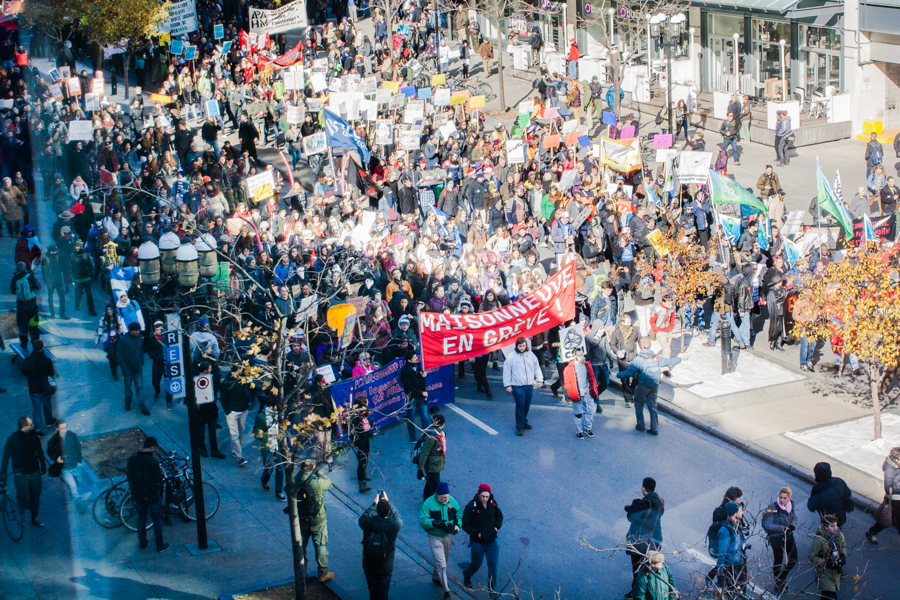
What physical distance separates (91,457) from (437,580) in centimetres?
578

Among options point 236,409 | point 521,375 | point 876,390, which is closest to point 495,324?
point 521,375

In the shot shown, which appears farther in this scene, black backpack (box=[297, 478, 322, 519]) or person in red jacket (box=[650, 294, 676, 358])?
person in red jacket (box=[650, 294, 676, 358])

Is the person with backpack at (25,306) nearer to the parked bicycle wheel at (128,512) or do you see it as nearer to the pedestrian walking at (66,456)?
the pedestrian walking at (66,456)

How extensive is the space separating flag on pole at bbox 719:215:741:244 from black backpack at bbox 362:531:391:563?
458 inches

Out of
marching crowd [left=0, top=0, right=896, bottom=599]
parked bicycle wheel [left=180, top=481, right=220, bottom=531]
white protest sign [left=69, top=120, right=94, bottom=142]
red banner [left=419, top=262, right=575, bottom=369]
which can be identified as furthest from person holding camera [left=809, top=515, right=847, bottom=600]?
white protest sign [left=69, top=120, right=94, bottom=142]

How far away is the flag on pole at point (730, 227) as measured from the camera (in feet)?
66.2

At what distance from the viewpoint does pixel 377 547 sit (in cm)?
1080

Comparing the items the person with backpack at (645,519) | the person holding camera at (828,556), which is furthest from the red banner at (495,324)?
the person holding camera at (828,556)

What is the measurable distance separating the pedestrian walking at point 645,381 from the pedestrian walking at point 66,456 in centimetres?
745

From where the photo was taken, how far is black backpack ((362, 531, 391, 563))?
1080 centimetres

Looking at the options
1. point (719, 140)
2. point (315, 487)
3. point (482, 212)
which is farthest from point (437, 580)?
point (719, 140)

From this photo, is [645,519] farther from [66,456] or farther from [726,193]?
[726,193]

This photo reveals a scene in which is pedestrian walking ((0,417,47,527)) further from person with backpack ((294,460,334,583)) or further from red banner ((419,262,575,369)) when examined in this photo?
red banner ((419,262,575,369))

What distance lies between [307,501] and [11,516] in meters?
3.84
